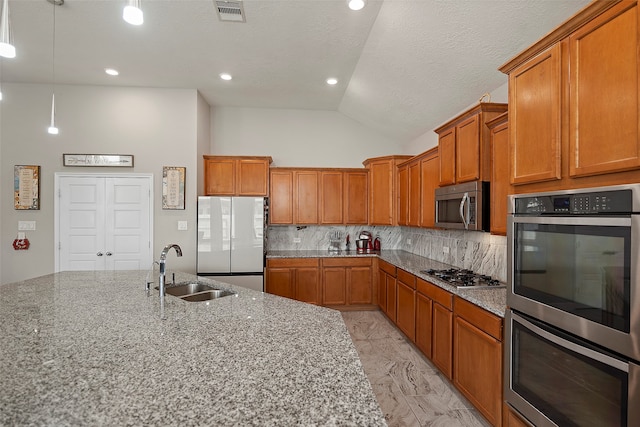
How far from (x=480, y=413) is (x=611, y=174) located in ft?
6.02

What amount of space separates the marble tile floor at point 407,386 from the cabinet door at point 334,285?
2.62 ft

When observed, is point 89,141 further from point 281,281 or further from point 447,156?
point 447,156

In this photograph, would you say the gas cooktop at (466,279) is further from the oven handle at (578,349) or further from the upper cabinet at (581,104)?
the upper cabinet at (581,104)

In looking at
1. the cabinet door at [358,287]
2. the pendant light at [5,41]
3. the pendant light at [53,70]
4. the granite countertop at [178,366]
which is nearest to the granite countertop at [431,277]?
the cabinet door at [358,287]

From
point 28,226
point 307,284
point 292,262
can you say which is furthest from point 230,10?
point 28,226

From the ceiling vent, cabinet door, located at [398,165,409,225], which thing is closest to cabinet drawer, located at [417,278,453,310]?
cabinet door, located at [398,165,409,225]

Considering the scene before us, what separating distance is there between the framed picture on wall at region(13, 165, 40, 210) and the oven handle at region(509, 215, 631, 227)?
571 centimetres

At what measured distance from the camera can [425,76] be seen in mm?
→ 3242

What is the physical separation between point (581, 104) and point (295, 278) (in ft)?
12.6

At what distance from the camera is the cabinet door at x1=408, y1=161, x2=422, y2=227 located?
13.0ft

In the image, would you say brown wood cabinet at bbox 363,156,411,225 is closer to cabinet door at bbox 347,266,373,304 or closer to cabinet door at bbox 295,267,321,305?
cabinet door at bbox 347,266,373,304

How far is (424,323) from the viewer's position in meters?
3.03

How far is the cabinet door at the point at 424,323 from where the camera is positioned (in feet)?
9.56

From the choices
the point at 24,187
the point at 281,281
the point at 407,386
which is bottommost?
the point at 407,386
